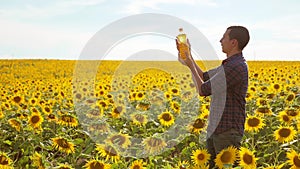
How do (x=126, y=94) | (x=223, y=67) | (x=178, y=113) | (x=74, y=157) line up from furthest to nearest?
(x=126, y=94)
(x=178, y=113)
(x=74, y=157)
(x=223, y=67)

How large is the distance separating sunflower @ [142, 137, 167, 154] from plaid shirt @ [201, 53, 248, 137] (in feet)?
1.88

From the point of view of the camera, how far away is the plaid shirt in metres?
4.30

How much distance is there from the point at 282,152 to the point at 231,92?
52.7 inches

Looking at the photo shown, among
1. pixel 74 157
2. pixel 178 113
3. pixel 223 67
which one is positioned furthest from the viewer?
pixel 178 113

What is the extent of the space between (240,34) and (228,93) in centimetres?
57

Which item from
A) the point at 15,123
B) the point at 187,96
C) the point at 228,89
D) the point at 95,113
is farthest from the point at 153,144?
the point at 187,96

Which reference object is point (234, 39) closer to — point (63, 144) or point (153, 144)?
point (153, 144)

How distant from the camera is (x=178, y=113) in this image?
7.60 m

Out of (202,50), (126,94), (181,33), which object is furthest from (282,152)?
(126,94)

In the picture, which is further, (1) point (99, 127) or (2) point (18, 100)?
(2) point (18, 100)

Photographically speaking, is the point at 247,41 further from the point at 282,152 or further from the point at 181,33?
the point at 282,152

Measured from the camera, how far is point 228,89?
4480mm

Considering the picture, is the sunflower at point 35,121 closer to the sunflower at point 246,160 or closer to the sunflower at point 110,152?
the sunflower at point 110,152

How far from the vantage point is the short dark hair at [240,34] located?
4.39 meters
